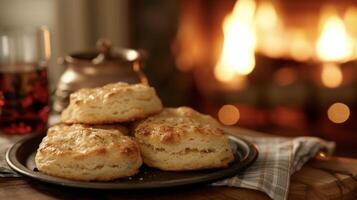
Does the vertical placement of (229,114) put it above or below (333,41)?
below

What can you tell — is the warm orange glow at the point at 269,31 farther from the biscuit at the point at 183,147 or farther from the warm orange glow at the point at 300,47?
the biscuit at the point at 183,147

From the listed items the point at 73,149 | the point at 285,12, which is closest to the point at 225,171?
the point at 73,149

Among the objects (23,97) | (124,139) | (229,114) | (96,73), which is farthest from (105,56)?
(229,114)

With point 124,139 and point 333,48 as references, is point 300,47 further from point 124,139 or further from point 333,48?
point 124,139

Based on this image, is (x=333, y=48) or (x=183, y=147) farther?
(x=333, y=48)

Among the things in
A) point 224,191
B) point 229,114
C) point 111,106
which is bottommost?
point 229,114

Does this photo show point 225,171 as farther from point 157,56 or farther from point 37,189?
point 157,56

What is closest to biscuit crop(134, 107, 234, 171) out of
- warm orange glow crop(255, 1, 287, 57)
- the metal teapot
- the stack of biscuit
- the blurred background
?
the stack of biscuit
